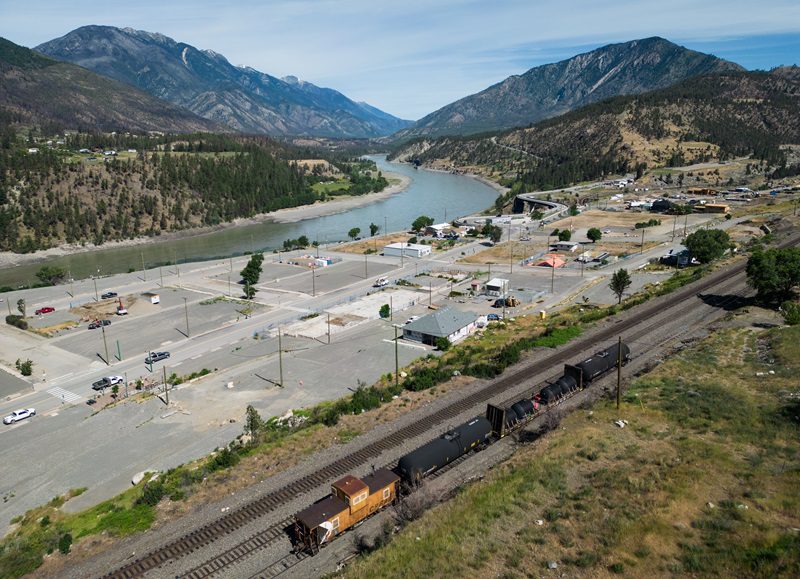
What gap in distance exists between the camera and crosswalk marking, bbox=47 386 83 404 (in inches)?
1635

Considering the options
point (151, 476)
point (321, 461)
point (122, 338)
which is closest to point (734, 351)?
point (321, 461)

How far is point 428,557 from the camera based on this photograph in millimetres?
17516

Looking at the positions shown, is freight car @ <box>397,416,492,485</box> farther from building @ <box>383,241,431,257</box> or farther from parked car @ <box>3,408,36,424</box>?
building @ <box>383,241,431,257</box>

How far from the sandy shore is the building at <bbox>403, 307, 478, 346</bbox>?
289 ft

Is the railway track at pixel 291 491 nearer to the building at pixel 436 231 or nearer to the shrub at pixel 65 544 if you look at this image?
the shrub at pixel 65 544

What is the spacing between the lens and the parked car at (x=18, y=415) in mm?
37816

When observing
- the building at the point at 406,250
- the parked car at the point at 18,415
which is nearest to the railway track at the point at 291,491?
the parked car at the point at 18,415

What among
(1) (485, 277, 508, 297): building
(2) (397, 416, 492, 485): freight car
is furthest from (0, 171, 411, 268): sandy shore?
(2) (397, 416, 492, 485): freight car

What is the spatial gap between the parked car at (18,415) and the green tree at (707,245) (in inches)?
2881

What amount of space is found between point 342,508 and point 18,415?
30.1m

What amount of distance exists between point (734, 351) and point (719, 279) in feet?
80.7

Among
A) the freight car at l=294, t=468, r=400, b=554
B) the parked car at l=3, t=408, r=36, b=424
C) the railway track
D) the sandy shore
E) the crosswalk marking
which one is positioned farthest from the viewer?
the sandy shore

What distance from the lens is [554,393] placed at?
101 ft

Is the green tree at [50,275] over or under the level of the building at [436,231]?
under
